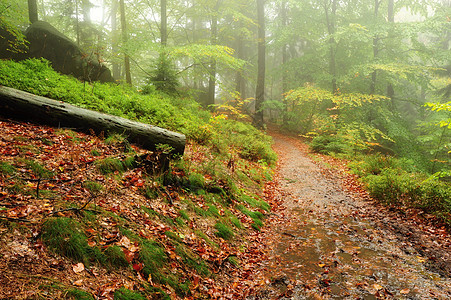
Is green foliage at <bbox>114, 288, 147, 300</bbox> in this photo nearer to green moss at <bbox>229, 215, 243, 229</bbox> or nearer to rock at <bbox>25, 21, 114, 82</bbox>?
green moss at <bbox>229, 215, 243, 229</bbox>

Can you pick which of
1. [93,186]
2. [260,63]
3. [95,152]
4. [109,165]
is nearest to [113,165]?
[109,165]

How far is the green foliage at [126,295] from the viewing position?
2329 millimetres

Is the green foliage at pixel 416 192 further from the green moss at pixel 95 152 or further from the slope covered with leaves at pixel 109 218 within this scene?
the green moss at pixel 95 152

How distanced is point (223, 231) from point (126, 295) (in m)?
2.51

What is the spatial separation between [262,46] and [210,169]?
15059 mm

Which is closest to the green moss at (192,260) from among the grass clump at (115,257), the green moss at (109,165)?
the grass clump at (115,257)

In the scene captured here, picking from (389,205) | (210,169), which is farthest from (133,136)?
(389,205)

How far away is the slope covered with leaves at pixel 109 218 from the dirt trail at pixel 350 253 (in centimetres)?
68

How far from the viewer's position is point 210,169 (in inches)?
254

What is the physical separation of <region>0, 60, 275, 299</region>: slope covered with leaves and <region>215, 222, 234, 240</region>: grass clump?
0.07ft

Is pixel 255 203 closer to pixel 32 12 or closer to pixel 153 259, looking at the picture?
pixel 153 259

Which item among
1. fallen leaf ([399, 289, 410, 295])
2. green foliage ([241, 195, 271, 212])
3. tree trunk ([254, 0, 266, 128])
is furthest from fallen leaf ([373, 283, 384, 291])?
tree trunk ([254, 0, 266, 128])

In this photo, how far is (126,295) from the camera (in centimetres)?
239

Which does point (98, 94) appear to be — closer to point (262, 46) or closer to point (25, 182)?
point (25, 182)
